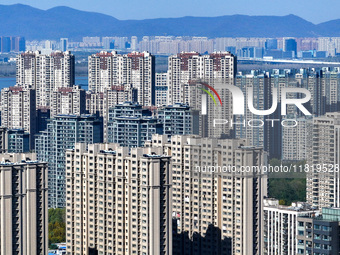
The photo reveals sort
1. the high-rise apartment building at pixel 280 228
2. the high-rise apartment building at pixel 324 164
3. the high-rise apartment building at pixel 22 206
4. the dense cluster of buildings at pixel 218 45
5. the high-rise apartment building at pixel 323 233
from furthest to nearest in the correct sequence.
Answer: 1. the dense cluster of buildings at pixel 218 45
2. the high-rise apartment building at pixel 324 164
3. the high-rise apartment building at pixel 280 228
4. the high-rise apartment building at pixel 22 206
5. the high-rise apartment building at pixel 323 233

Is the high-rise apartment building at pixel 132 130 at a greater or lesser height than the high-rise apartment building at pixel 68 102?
lesser

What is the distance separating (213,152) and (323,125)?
8.26 ft

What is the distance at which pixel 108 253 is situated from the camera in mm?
10523

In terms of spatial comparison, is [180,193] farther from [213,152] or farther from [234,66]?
[234,66]

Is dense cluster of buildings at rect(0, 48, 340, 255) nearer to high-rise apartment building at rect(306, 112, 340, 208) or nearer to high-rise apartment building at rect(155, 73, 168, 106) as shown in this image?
high-rise apartment building at rect(306, 112, 340, 208)

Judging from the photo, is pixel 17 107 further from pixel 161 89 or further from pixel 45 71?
pixel 45 71

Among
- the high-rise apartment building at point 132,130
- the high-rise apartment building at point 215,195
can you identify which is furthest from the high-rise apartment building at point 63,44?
the high-rise apartment building at point 215,195

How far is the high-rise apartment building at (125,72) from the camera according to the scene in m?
27.1

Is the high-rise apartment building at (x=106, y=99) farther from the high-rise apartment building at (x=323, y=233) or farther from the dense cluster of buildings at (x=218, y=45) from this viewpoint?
the dense cluster of buildings at (x=218, y=45)

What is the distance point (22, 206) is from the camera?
31.9 feet

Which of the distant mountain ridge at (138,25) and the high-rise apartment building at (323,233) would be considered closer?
the high-rise apartment building at (323,233)

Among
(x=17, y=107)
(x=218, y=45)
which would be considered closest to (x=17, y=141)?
(x=17, y=107)

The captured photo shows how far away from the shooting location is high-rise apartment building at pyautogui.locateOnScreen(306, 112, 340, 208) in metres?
12.6

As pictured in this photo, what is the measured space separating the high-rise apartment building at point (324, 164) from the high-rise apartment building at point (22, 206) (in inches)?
149
